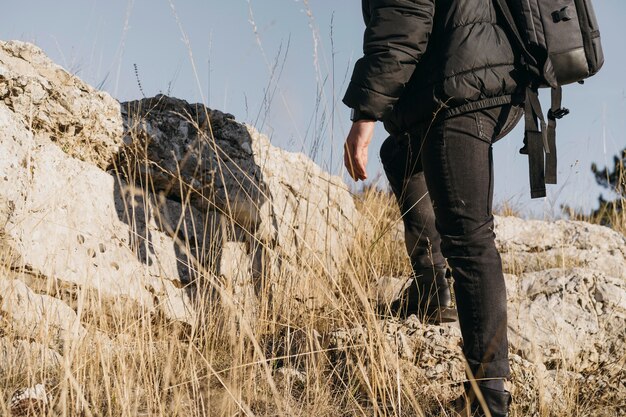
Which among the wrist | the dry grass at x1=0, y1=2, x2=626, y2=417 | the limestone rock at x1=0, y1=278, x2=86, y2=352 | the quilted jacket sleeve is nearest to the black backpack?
the quilted jacket sleeve

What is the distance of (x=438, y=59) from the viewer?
2039 millimetres

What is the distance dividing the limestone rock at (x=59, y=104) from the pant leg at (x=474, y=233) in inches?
65.9

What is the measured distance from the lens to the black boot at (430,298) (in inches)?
105

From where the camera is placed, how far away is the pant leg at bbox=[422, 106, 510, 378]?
1996 mm

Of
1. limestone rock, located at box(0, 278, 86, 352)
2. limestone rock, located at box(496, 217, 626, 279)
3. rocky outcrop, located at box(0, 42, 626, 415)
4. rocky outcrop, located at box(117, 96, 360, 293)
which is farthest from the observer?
limestone rock, located at box(496, 217, 626, 279)

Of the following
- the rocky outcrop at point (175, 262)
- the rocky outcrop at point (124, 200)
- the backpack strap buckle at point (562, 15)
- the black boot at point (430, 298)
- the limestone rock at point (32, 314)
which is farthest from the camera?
the black boot at point (430, 298)

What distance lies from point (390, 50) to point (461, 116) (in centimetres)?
31

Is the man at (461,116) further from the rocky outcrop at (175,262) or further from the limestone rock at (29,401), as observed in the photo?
the limestone rock at (29,401)

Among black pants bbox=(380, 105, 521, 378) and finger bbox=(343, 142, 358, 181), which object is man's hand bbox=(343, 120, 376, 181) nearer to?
finger bbox=(343, 142, 358, 181)

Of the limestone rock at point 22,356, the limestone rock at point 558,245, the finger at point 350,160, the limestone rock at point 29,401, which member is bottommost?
the limestone rock at point 29,401

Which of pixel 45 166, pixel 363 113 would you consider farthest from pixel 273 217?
pixel 363 113

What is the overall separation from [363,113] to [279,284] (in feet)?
3.76

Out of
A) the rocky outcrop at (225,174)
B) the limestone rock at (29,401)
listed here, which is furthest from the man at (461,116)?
the limestone rock at (29,401)

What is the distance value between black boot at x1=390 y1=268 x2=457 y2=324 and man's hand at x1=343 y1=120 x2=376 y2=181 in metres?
0.74
